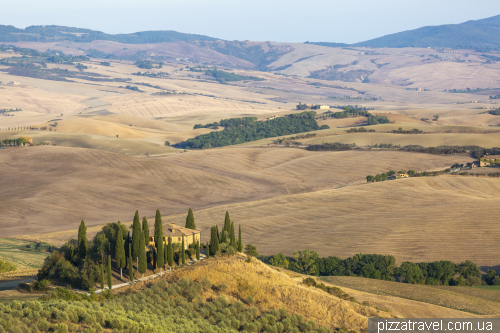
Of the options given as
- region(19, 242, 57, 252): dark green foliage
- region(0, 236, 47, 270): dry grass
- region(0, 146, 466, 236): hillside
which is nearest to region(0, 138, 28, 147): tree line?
region(0, 146, 466, 236): hillside

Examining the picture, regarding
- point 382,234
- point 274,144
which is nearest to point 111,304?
point 382,234

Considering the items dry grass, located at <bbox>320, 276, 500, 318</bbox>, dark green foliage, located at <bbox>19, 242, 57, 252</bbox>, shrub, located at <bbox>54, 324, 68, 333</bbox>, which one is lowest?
dark green foliage, located at <bbox>19, 242, 57, 252</bbox>

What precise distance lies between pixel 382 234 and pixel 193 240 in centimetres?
3178

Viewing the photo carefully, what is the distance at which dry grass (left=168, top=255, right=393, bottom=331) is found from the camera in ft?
121

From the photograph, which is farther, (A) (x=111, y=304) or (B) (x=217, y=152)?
(B) (x=217, y=152)

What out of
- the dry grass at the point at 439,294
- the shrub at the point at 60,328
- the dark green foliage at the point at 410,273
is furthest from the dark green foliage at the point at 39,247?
the shrub at the point at 60,328

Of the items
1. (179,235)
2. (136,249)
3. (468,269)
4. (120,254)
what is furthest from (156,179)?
(120,254)

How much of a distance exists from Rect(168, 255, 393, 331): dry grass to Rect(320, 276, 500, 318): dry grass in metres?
7.10

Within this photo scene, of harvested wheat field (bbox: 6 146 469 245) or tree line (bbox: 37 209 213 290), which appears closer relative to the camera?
tree line (bbox: 37 209 213 290)

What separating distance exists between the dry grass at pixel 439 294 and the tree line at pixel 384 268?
689 cm

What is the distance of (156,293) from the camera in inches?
1503

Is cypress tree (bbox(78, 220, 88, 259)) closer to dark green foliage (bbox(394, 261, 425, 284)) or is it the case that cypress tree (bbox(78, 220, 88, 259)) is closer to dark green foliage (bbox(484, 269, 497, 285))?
dark green foliage (bbox(394, 261, 425, 284))

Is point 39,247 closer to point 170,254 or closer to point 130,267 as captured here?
point 170,254

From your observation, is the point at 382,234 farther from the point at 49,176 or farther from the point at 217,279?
the point at 49,176
